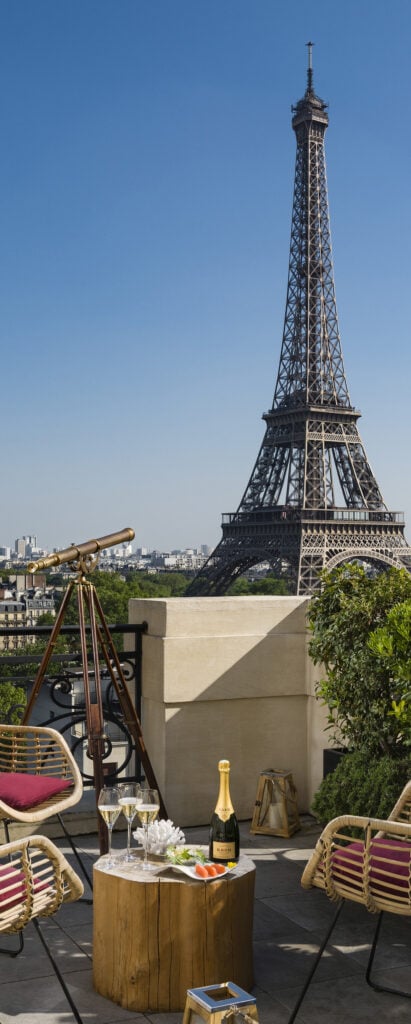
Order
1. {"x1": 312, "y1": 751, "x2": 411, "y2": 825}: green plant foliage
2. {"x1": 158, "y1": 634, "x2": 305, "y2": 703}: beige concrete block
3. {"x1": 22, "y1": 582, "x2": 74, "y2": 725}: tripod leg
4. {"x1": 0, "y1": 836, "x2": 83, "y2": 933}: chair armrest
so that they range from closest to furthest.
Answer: {"x1": 0, "y1": 836, "x2": 83, "y2": 933}: chair armrest, {"x1": 312, "y1": 751, "x2": 411, "y2": 825}: green plant foliage, {"x1": 22, "y1": 582, "x2": 74, "y2": 725}: tripod leg, {"x1": 158, "y1": 634, "x2": 305, "y2": 703}: beige concrete block

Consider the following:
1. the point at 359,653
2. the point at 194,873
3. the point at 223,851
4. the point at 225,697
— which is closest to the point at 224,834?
the point at 223,851

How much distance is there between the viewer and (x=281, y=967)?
139 inches

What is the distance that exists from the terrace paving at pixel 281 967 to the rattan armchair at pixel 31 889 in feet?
0.87

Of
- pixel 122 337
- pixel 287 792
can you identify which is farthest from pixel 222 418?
pixel 287 792

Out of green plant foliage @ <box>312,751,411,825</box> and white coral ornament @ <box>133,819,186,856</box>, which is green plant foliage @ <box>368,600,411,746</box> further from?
white coral ornament @ <box>133,819,186,856</box>

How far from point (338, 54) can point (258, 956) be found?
31.7 metres

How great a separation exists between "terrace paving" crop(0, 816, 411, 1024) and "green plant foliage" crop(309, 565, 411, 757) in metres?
0.81

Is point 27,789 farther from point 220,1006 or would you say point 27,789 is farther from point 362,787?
point 220,1006

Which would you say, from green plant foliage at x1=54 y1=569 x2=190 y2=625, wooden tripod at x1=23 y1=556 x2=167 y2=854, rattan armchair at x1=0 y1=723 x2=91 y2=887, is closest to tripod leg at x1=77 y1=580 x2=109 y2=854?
wooden tripod at x1=23 y1=556 x2=167 y2=854

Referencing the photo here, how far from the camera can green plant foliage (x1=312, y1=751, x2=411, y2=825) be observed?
448 centimetres

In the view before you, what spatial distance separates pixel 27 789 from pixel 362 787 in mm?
Result: 1643

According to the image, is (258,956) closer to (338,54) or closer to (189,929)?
(189,929)

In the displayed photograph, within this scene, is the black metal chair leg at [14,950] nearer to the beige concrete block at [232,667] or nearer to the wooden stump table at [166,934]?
the wooden stump table at [166,934]

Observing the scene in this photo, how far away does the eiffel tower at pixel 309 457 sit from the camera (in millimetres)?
43000
